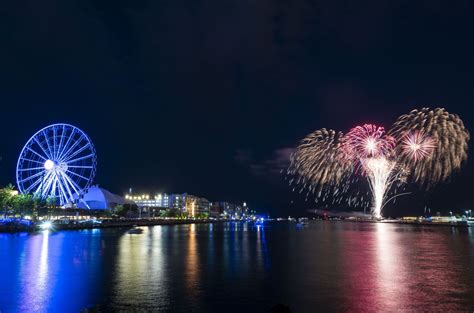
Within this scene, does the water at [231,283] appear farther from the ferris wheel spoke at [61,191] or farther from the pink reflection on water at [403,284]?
the ferris wheel spoke at [61,191]

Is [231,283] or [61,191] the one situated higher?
[61,191]

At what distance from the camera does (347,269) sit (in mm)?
31328

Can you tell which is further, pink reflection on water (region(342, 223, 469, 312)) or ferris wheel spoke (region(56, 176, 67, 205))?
ferris wheel spoke (region(56, 176, 67, 205))

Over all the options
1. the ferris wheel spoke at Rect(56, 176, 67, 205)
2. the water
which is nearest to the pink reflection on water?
the water

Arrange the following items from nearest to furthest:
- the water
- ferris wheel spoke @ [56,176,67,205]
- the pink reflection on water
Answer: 1. the water
2. the pink reflection on water
3. ferris wheel spoke @ [56,176,67,205]

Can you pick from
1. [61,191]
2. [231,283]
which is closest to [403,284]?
[231,283]

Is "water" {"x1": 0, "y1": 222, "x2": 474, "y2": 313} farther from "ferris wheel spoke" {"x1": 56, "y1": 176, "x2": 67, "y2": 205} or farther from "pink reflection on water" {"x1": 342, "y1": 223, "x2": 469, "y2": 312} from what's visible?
"ferris wheel spoke" {"x1": 56, "y1": 176, "x2": 67, "y2": 205}

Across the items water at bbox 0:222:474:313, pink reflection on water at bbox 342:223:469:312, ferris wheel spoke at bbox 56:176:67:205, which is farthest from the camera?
ferris wheel spoke at bbox 56:176:67:205

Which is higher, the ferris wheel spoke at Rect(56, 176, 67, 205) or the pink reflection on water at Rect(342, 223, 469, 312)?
the ferris wheel spoke at Rect(56, 176, 67, 205)

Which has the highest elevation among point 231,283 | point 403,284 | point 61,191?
point 61,191

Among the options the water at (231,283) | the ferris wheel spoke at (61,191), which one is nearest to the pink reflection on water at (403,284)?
the water at (231,283)

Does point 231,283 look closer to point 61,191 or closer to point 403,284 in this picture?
point 403,284

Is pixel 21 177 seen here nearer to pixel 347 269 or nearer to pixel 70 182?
pixel 70 182

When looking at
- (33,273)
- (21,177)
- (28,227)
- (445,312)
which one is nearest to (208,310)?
(445,312)
